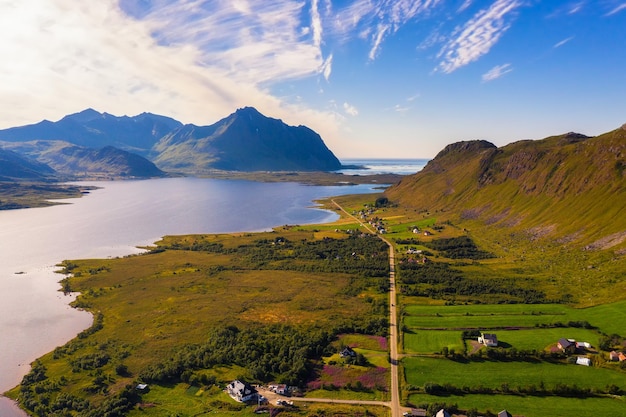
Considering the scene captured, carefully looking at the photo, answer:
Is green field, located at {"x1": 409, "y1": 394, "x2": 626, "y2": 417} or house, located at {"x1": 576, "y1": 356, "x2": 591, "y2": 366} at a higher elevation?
house, located at {"x1": 576, "y1": 356, "x2": 591, "y2": 366}

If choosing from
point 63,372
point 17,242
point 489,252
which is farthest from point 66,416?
point 17,242

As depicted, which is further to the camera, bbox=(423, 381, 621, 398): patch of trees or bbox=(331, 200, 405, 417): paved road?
bbox=(423, 381, 621, 398): patch of trees

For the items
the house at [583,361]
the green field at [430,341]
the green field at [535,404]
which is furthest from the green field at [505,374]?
the green field at [430,341]

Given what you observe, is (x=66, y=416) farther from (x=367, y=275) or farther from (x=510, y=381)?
(x=367, y=275)

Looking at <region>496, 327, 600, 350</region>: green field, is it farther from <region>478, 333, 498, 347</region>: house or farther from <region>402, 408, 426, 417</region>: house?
<region>402, 408, 426, 417</region>: house

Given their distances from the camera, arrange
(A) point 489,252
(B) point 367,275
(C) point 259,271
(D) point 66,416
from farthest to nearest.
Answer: (A) point 489,252 < (C) point 259,271 < (B) point 367,275 < (D) point 66,416

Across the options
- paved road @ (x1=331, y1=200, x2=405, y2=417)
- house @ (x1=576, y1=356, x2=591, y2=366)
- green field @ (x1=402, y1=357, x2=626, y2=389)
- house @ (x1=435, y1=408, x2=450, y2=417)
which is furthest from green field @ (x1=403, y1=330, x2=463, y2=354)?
house @ (x1=435, y1=408, x2=450, y2=417)

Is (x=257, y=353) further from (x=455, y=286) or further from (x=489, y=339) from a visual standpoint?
(x=455, y=286)
